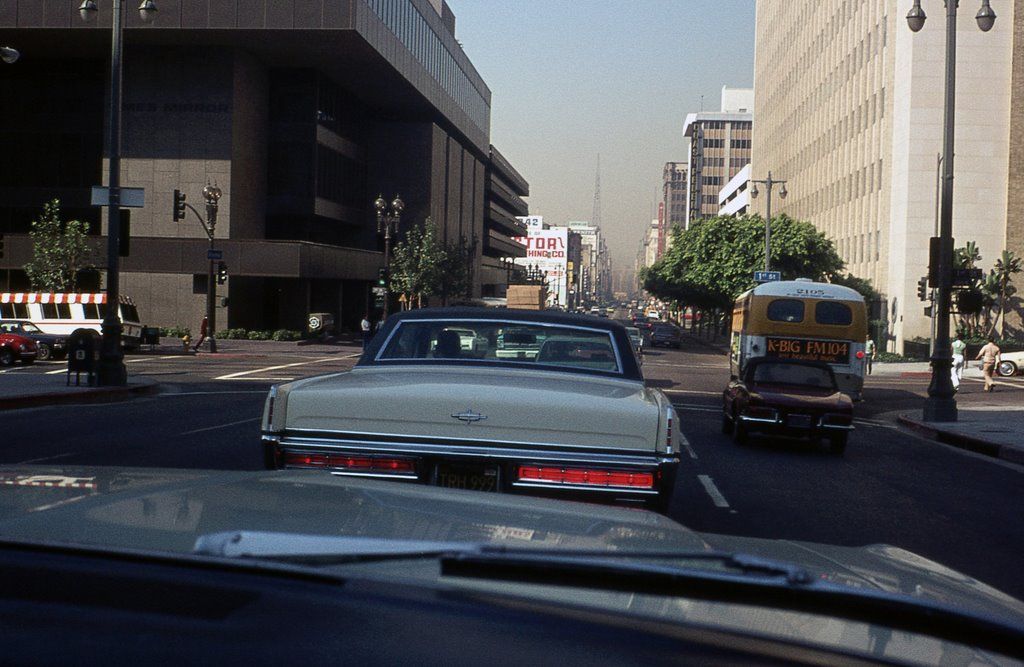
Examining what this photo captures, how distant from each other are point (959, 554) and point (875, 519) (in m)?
1.61

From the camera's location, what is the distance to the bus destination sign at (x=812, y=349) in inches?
1104

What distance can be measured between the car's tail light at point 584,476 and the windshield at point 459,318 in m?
0.02

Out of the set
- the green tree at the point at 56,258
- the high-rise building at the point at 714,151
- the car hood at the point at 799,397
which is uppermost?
the high-rise building at the point at 714,151

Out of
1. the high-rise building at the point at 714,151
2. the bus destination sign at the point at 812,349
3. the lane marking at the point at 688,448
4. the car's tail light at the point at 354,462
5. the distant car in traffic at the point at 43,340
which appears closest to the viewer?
the car's tail light at the point at 354,462

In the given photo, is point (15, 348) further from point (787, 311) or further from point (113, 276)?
point (787, 311)

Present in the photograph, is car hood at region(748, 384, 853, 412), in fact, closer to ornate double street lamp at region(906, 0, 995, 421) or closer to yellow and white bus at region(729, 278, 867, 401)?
ornate double street lamp at region(906, 0, 995, 421)

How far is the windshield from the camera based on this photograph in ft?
9.75

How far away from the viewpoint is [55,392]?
22.1 m

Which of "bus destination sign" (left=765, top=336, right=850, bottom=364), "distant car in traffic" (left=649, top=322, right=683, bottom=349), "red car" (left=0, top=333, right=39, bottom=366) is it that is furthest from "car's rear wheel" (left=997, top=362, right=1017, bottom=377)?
"red car" (left=0, top=333, right=39, bottom=366)

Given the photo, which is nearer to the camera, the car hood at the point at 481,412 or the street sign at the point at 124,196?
the car hood at the point at 481,412

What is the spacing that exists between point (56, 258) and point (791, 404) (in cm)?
4242

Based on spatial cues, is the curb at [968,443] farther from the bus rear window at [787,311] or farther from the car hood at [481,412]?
the car hood at [481,412]

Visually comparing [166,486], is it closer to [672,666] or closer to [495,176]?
[672,666]

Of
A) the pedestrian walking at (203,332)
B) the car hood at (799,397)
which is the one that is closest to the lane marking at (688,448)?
the car hood at (799,397)
